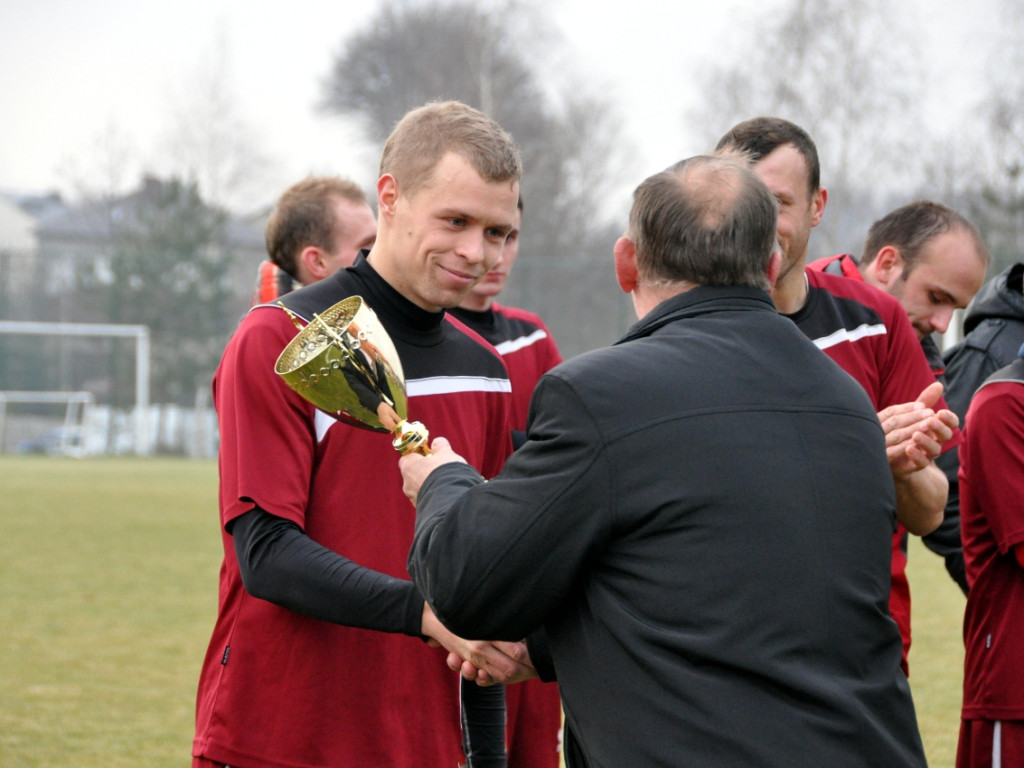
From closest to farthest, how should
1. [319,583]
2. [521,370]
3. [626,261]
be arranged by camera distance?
1. [626,261]
2. [319,583]
3. [521,370]

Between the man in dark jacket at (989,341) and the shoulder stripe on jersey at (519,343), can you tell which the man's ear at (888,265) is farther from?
the shoulder stripe on jersey at (519,343)

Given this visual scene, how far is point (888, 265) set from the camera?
4184 millimetres

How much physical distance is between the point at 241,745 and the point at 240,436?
0.68 metres

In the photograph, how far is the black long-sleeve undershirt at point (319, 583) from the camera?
7.77ft

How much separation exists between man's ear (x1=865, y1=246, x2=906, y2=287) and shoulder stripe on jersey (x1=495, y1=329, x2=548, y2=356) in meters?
1.40

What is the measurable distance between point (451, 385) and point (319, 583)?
65 cm

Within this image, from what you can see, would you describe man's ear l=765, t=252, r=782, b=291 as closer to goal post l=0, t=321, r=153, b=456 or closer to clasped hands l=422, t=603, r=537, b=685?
clasped hands l=422, t=603, r=537, b=685

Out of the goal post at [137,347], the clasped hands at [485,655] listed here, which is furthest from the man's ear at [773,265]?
the goal post at [137,347]

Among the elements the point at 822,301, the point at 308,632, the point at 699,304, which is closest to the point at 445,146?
the point at 699,304

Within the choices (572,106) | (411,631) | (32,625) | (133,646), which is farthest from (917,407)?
(572,106)

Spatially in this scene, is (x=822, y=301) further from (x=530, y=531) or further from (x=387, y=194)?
(x=530, y=531)

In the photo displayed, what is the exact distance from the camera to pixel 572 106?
36469mm

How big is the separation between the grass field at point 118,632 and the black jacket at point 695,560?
4131 millimetres

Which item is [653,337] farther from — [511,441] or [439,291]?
[511,441]
